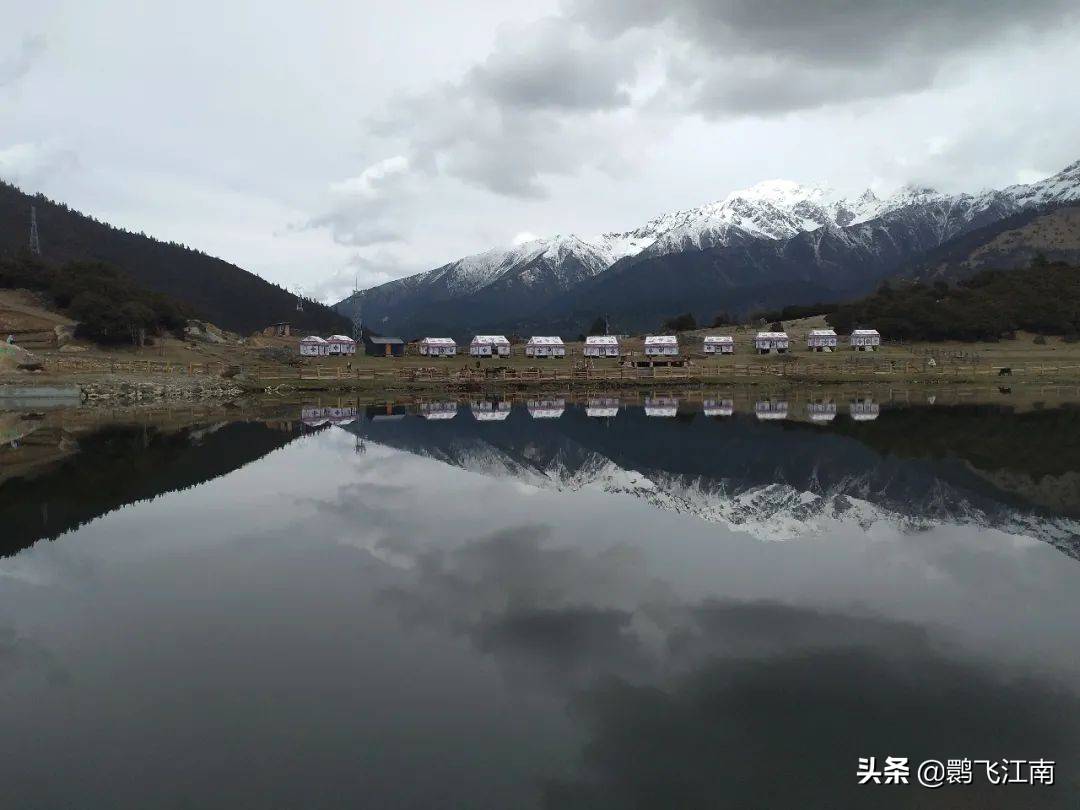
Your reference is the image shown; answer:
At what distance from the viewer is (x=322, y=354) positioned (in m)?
110

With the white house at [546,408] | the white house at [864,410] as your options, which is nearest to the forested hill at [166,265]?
the white house at [546,408]

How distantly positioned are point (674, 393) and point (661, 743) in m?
70.4

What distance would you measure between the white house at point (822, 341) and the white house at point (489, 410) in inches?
2723

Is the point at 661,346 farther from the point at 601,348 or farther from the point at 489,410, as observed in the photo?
the point at 489,410

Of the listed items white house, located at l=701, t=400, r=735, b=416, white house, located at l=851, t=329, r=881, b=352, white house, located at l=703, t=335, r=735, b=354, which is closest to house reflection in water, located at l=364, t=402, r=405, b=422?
white house, located at l=701, t=400, r=735, b=416

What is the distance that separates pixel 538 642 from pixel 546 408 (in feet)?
162

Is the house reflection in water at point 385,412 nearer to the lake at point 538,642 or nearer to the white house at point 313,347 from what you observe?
the lake at point 538,642

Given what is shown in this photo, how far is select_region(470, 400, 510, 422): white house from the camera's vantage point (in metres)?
51.1

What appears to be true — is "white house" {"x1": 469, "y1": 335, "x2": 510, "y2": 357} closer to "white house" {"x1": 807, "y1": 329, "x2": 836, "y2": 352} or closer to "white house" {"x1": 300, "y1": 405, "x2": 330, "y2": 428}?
"white house" {"x1": 807, "y1": 329, "x2": 836, "y2": 352}

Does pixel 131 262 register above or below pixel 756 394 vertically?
above

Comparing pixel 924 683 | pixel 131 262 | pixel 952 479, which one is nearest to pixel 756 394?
pixel 952 479

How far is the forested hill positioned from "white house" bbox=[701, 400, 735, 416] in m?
124

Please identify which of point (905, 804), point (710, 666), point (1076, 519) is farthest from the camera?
point (1076, 519)

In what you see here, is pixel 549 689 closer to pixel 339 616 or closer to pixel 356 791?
pixel 356 791
